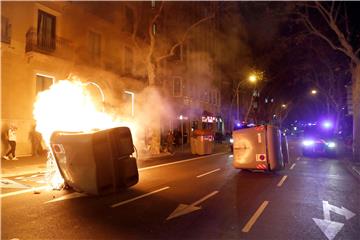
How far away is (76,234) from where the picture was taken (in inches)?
207

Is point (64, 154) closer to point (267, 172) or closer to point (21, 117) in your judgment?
point (267, 172)

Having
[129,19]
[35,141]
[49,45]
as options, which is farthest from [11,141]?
[129,19]

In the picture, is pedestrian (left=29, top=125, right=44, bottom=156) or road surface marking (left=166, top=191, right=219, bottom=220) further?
pedestrian (left=29, top=125, right=44, bottom=156)

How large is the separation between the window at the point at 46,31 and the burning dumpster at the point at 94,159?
11.4m

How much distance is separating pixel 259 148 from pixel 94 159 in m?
6.81

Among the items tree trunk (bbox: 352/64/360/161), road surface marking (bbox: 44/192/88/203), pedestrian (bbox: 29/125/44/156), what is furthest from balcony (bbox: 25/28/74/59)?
tree trunk (bbox: 352/64/360/161)

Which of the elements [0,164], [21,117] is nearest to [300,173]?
[0,164]

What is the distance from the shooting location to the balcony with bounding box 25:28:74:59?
16.7 metres

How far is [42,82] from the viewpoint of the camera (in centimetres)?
1781

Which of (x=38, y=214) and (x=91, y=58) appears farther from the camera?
(x=91, y=58)

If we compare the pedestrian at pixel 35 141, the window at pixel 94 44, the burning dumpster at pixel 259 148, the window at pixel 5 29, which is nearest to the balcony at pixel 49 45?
the window at pixel 5 29

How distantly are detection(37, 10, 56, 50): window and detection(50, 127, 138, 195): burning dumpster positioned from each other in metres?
11.4

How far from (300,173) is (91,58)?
1551 centimetres

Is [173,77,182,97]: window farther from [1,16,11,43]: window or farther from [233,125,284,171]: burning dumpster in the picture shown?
[233,125,284,171]: burning dumpster
